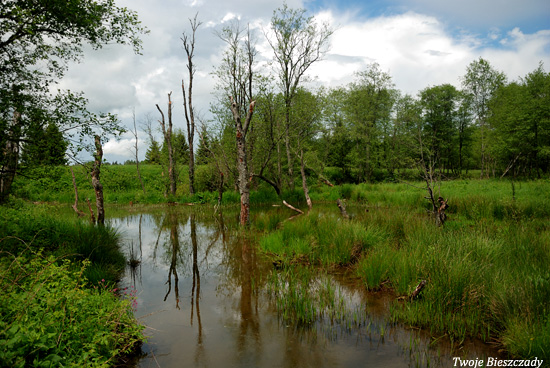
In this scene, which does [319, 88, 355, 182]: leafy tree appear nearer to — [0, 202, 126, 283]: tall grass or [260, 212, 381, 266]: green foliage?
[260, 212, 381, 266]: green foliage

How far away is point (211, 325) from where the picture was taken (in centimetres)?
508

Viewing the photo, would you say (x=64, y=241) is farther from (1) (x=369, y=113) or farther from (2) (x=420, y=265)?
(1) (x=369, y=113)

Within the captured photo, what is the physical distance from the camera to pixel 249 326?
500 centimetres

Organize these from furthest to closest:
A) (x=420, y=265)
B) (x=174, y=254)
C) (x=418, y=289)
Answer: (x=174, y=254) → (x=420, y=265) → (x=418, y=289)

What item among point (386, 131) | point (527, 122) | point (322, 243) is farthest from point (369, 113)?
point (322, 243)

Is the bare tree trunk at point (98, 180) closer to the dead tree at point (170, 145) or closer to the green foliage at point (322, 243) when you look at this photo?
the green foliage at point (322, 243)

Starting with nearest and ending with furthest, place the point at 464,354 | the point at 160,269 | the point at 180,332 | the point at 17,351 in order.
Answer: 1. the point at 17,351
2. the point at 464,354
3. the point at 180,332
4. the point at 160,269

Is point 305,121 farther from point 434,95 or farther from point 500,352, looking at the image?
point 434,95

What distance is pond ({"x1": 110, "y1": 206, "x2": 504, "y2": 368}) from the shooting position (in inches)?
159

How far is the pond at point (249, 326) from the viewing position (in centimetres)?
405

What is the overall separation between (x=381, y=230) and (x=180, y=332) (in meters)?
6.67

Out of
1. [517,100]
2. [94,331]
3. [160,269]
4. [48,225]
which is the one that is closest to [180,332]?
[94,331]

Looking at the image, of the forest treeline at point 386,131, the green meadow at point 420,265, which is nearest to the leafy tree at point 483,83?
the forest treeline at point 386,131

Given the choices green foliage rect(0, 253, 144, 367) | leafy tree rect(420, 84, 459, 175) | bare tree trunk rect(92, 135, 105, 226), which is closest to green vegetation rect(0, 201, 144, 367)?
green foliage rect(0, 253, 144, 367)
